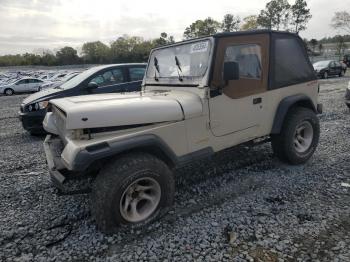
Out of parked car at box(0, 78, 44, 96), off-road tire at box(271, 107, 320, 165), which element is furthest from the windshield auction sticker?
parked car at box(0, 78, 44, 96)

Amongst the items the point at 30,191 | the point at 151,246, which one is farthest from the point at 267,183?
the point at 30,191

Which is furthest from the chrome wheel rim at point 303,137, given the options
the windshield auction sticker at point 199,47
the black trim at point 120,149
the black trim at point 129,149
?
the black trim at point 120,149

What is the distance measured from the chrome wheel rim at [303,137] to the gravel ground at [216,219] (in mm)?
298

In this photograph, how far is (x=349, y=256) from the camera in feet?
9.30

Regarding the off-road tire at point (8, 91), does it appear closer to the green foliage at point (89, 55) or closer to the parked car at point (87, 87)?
the parked car at point (87, 87)

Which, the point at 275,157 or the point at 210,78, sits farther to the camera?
the point at 275,157

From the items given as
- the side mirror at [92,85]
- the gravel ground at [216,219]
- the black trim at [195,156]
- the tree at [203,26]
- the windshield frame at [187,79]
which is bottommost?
the gravel ground at [216,219]

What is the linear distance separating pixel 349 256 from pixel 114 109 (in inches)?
105

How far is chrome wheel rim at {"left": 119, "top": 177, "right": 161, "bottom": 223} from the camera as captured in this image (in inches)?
129

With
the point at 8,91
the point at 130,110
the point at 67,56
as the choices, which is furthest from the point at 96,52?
the point at 130,110

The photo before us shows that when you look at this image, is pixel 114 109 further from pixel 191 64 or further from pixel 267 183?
pixel 267 183

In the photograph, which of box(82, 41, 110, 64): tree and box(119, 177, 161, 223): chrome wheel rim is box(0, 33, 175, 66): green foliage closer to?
box(82, 41, 110, 64): tree

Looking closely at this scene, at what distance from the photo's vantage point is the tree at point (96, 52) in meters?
73.6

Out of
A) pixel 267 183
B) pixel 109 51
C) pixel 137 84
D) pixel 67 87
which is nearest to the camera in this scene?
pixel 267 183
